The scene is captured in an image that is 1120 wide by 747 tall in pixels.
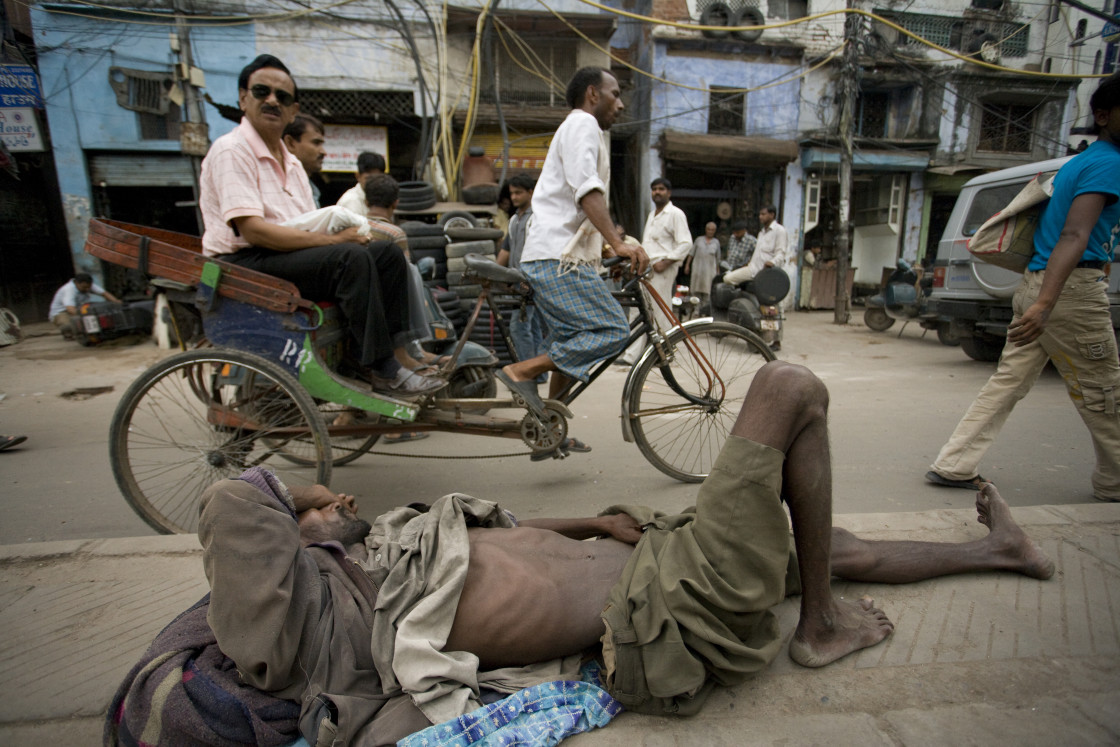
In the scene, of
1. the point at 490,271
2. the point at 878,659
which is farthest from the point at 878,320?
the point at 878,659

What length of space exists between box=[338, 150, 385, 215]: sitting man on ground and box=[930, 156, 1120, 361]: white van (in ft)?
19.5

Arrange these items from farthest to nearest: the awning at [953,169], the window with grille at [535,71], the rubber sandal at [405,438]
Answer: the awning at [953,169]
the window with grille at [535,71]
the rubber sandal at [405,438]

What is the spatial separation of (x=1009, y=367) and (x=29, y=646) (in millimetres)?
4226

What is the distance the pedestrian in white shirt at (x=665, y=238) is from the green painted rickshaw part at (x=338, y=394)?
14.4ft

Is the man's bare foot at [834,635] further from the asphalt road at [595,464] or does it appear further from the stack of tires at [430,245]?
the stack of tires at [430,245]

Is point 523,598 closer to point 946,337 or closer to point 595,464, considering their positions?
point 595,464

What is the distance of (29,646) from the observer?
1887 millimetres

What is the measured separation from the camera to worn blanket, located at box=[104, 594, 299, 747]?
1.28 meters

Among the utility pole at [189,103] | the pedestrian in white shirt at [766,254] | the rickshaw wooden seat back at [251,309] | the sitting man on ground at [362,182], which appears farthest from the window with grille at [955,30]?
the rickshaw wooden seat back at [251,309]

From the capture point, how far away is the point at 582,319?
119 inches

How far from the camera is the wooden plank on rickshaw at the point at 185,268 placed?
258 centimetres

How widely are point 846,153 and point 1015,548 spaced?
12.0 m

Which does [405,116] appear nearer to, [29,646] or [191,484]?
[191,484]

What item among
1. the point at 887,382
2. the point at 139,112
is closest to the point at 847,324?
Result: the point at 887,382
